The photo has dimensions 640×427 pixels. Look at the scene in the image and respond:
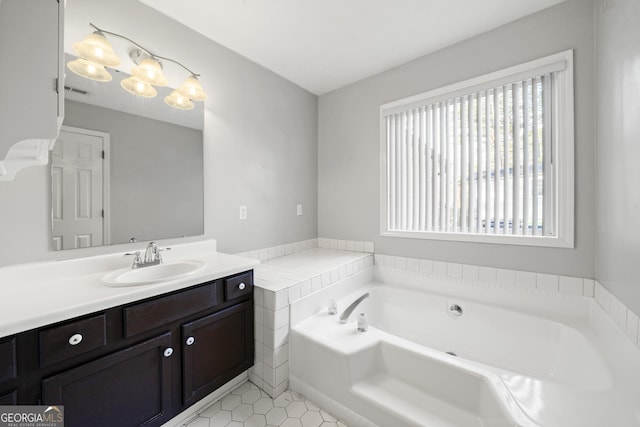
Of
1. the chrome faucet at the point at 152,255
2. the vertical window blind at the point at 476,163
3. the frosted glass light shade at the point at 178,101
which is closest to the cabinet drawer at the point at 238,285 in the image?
the chrome faucet at the point at 152,255

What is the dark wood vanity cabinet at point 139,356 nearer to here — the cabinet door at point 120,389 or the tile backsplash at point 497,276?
the cabinet door at point 120,389

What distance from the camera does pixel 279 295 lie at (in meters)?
1.63

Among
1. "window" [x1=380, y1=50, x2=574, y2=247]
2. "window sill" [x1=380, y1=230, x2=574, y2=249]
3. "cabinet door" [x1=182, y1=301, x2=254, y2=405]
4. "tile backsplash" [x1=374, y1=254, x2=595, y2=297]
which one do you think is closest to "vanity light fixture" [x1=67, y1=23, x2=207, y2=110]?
"cabinet door" [x1=182, y1=301, x2=254, y2=405]

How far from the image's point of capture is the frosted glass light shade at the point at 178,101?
5.98 ft

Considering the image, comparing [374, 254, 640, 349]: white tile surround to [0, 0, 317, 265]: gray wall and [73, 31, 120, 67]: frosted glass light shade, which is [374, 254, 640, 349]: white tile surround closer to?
[0, 0, 317, 265]: gray wall

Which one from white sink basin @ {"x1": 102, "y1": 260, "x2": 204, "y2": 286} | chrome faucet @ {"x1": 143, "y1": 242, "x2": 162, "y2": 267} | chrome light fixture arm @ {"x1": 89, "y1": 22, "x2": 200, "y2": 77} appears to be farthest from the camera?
chrome faucet @ {"x1": 143, "y1": 242, "x2": 162, "y2": 267}

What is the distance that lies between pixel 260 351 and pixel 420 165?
202 centimetres

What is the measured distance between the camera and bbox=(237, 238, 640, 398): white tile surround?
1616 millimetres

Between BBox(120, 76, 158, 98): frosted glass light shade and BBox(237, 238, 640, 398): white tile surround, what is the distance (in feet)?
4.63

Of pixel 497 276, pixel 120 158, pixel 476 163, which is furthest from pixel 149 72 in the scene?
pixel 497 276

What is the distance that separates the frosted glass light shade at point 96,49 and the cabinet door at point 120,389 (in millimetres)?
1570

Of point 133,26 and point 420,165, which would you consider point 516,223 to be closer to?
point 420,165

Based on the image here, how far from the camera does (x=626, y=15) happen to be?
1.25 metres

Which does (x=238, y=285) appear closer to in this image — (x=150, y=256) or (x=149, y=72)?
(x=150, y=256)
